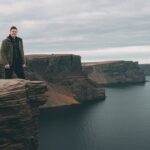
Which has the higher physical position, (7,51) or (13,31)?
(13,31)

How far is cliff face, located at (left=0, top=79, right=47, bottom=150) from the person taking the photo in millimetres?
59438

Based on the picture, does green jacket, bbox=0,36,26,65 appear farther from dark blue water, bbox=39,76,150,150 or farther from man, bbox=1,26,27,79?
dark blue water, bbox=39,76,150,150

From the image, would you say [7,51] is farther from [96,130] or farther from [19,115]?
[96,130]

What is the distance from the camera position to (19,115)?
207 ft

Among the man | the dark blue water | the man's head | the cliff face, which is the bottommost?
the dark blue water

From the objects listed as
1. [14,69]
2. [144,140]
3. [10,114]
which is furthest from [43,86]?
[144,140]

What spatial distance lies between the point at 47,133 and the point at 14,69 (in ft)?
297

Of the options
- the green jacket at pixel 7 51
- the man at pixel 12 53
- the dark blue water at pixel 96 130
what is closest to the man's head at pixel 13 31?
the man at pixel 12 53

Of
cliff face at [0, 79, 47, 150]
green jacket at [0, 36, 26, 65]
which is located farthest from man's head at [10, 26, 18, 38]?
cliff face at [0, 79, 47, 150]

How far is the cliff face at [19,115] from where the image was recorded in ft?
195

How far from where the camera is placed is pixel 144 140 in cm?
11519

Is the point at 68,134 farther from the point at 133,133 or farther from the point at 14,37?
the point at 14,37

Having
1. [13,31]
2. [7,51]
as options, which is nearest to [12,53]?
[7,51]

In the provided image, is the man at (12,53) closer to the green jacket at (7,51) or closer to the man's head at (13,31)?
the green jacket at (7,51)
